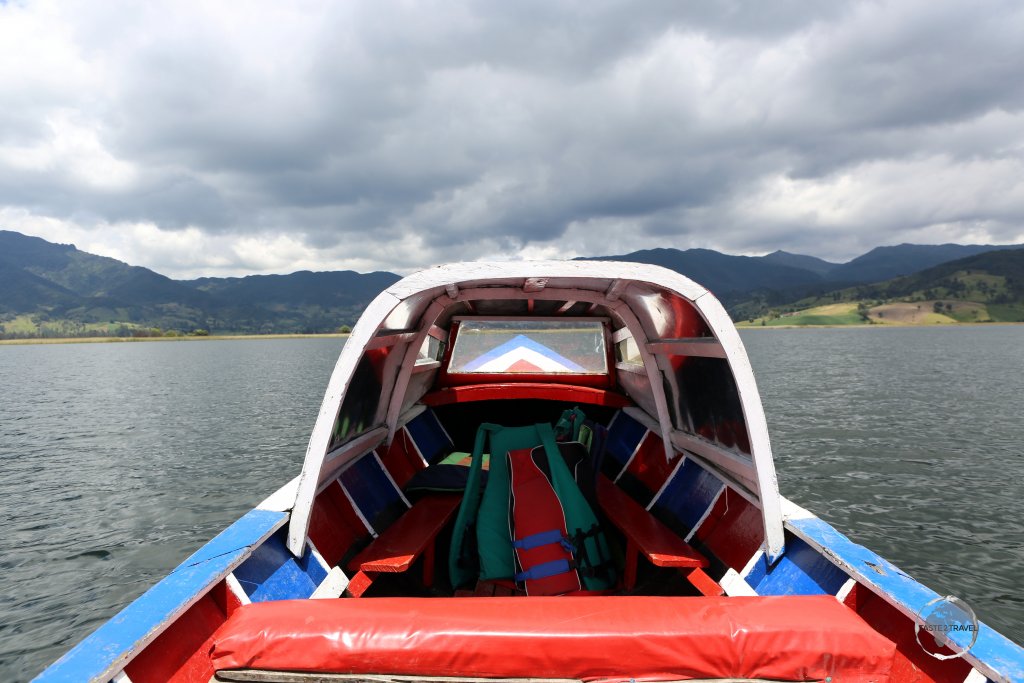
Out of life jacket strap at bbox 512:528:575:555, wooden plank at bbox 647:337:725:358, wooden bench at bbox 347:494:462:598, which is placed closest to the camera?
wooden bench at bbox 347:494:462:598

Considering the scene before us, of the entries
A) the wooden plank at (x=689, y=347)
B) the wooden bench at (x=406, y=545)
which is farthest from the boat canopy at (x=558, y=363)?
the wooden bench at (x=406, y=545)

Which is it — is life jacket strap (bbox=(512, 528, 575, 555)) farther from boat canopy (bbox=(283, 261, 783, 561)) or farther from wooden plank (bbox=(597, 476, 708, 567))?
boat canopy (bbox=(283, 261, 783, 561))

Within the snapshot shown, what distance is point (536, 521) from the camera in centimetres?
546

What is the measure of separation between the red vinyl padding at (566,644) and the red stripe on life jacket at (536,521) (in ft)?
8.19

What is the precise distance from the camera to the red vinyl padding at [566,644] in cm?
255

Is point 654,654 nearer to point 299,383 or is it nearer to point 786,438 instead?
point 786,438

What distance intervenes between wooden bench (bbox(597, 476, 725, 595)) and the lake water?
19.8ft

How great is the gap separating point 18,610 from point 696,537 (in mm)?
10435

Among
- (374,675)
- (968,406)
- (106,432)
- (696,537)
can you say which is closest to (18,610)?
(374,675)

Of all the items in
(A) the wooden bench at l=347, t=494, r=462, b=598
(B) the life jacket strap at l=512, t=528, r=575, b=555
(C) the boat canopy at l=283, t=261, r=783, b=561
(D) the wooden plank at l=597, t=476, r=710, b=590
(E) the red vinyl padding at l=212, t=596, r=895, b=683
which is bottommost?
(B) the life jacket strap at l=512, t=528, r=575, b=555

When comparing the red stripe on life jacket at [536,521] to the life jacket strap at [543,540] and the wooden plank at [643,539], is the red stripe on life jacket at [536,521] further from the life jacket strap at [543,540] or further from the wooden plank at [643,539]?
the wooden plank at [643,539]

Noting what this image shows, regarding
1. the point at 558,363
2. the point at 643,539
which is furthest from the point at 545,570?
the point at 558,363

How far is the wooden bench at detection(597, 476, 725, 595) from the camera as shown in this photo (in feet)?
14.9

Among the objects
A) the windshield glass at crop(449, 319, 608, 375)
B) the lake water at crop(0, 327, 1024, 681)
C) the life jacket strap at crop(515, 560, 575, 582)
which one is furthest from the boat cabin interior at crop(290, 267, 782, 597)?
the lake water at crop(0, 327, 1024, 681)
